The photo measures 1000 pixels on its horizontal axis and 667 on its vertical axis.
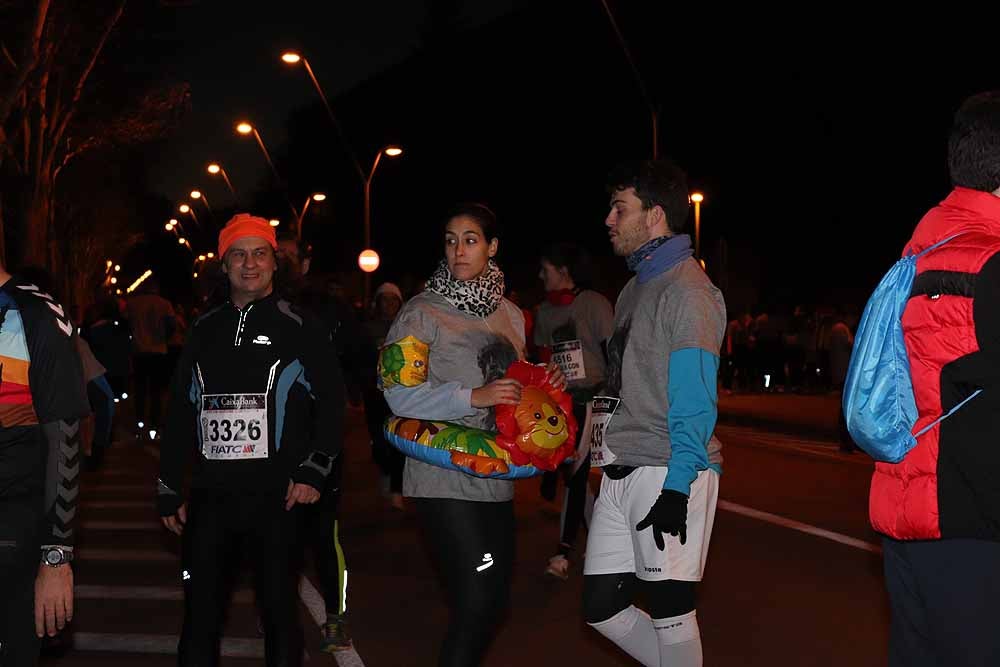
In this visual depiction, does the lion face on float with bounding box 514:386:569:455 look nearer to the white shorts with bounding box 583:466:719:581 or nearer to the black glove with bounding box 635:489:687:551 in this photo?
the white shorts with bounding box 583:466:719:581

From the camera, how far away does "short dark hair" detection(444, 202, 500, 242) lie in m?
5.22

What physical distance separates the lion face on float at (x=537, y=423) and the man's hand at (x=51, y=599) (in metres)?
1.62

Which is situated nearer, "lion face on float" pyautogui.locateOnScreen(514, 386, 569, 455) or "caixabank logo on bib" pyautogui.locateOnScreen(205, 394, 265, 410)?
"lion face on float" pyautogui.locateOnScreen(514, 386, 569, 455)

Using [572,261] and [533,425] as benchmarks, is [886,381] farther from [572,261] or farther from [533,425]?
[572,261]

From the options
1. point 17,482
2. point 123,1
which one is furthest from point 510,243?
point 17,482

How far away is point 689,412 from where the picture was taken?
4.50 meters

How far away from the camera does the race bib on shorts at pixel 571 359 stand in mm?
8836

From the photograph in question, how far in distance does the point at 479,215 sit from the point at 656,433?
1096mm

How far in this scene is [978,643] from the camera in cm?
336

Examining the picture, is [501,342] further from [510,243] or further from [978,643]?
[510,243]

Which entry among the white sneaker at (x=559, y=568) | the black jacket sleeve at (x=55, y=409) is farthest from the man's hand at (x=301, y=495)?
the white sneaker at (x=559, y=568)

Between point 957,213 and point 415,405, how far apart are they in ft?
6.68

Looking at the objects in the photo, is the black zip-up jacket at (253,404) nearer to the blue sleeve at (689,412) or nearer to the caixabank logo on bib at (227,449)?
the caixabank logo on bib at (227,449)

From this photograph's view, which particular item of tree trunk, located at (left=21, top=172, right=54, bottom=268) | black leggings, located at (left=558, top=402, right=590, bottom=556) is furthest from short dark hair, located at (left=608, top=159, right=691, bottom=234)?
tree trunk, located at (left=21, top=172, right=54, bottom=268)
